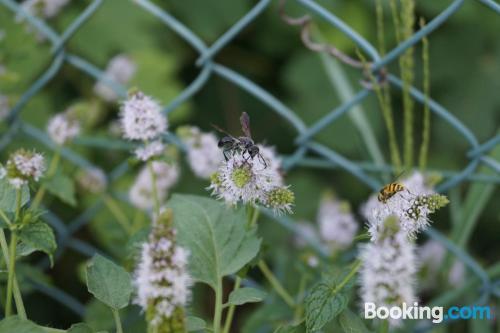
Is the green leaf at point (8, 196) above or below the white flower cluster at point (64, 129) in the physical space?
below

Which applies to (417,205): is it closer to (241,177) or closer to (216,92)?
(241,177)

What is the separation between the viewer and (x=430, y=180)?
136cm

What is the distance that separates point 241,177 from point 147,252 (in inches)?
7.7

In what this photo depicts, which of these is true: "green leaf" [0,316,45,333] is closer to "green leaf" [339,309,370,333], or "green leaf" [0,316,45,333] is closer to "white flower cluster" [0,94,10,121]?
"green leaf" [339,309,370,333]

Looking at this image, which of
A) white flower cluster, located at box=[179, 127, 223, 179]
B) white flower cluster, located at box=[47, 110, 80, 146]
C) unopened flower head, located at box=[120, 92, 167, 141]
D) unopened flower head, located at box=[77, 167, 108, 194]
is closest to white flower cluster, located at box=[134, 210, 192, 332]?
unopened flower head, located at box=[120, 92, 167, 141]

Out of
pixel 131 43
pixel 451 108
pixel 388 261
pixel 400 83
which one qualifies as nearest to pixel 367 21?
pixel 451 108

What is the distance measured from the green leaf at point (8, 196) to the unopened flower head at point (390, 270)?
0.48 meters

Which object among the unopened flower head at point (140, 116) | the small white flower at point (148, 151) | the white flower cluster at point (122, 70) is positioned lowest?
the small white flower at point (148, 151)

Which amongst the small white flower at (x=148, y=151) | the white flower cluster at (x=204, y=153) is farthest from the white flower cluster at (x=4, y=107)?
the small white flower at (x=148, y=151)

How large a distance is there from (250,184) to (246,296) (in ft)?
0.49

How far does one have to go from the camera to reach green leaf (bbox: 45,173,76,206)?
1.40 metres

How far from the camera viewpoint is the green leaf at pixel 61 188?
4.58ft

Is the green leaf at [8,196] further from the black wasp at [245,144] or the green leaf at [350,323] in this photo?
the green leaf at [350,323]

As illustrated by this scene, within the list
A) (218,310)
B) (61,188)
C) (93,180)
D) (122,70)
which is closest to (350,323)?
(218,310)
